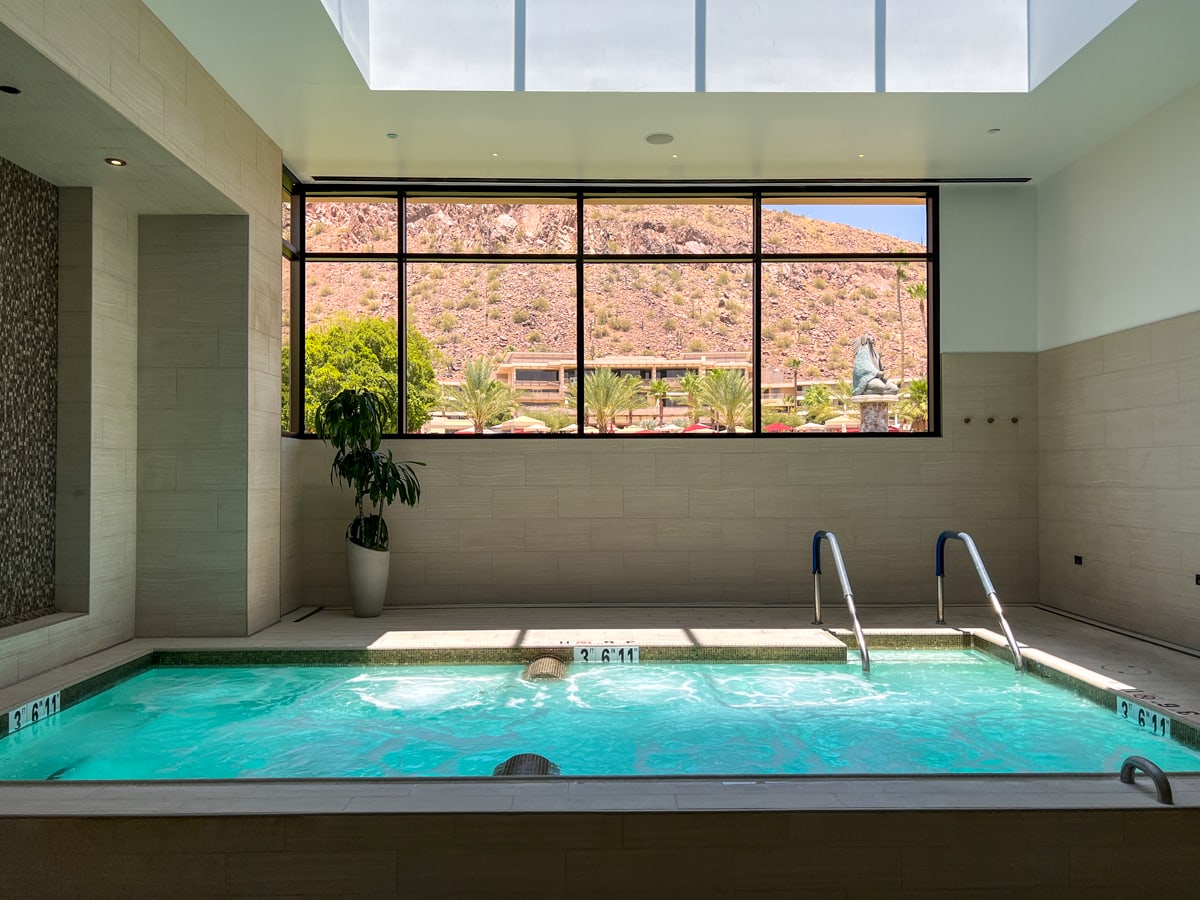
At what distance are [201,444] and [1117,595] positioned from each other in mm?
6400

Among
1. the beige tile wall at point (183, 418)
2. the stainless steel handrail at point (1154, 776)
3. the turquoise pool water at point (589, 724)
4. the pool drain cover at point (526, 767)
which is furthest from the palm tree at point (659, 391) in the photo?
the stainless steel handrail at point (1154, 776)

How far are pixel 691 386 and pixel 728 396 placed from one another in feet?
1.16

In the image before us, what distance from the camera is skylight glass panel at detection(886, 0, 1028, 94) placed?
5344mm

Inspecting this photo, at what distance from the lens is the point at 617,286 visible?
848cm

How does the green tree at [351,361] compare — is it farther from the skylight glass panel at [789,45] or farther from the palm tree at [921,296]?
the palm tree at [921,296]

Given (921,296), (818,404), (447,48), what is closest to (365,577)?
(447,48)

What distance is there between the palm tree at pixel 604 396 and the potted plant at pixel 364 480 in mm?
1632

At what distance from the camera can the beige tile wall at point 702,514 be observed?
7.27 meters

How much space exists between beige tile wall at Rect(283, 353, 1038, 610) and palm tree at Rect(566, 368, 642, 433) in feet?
1.02

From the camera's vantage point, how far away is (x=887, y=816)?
2568 millimetres

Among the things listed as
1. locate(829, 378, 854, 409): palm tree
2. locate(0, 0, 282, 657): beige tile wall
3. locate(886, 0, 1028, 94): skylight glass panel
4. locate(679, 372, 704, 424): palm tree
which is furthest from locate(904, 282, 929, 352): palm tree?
locate(0, 0, 282, 657): beige tile wall

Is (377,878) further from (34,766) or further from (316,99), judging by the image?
(316,99)

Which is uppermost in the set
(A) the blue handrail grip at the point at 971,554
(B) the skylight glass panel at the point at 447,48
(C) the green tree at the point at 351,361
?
(B) the skylight glass panel at the point at 447,48

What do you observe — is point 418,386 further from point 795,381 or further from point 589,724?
point 589,724
